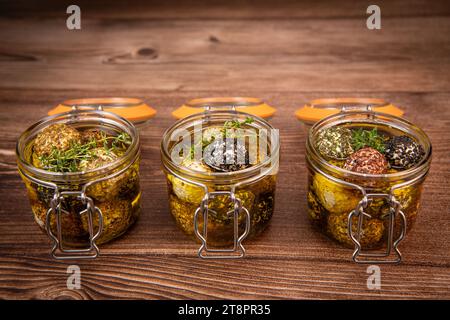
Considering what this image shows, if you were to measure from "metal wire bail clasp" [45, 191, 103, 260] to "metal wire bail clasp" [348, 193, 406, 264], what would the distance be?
36 centimetres

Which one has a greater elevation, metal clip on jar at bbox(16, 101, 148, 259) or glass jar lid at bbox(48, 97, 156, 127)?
glass jar lid at bbox(48, 97, 156, 127)

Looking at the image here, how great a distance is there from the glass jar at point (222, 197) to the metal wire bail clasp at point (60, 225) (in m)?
0.13

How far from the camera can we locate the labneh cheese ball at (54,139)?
0.87 metres

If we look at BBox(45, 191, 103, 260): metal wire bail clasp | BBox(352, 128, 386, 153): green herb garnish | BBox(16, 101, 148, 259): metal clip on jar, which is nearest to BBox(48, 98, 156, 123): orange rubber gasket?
BBox(16, 101, 148, 259): metal clip on jar

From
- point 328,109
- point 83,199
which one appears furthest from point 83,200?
point 328,109

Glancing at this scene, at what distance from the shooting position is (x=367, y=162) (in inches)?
32.2

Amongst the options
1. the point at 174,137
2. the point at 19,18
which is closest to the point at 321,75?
the point at 174,137

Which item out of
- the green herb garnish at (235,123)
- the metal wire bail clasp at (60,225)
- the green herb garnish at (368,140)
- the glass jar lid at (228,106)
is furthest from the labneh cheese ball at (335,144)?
the metal wire bail clasp at (60,225)

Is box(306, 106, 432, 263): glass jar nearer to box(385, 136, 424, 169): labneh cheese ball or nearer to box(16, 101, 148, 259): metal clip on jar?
box(385, 136, 424, 169): labneh cheese ball

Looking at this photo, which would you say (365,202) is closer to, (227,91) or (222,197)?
(222,197)

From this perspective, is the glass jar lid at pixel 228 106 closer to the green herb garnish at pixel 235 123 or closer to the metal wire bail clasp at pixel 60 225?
the green herb garnish at pixel 235 123

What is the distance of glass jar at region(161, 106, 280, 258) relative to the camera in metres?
0.82

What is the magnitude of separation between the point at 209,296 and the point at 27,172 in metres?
0.32

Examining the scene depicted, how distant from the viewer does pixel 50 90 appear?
1.28m
